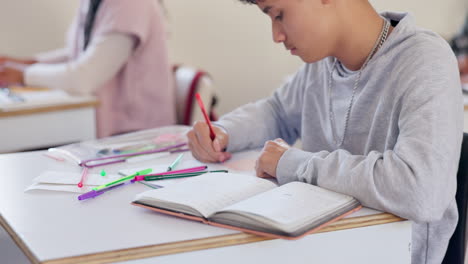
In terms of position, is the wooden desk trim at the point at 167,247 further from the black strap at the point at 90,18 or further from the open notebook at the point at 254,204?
the black strap at the point at 90,18

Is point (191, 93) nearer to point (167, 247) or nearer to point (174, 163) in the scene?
point (174, 163)

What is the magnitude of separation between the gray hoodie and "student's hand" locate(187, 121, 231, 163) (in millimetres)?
37

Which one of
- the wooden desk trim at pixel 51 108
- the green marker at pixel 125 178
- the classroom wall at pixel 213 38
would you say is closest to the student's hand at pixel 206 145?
the green marker at pixel 125 178

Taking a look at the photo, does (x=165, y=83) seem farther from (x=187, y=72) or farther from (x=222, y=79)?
(x=222, y=79)

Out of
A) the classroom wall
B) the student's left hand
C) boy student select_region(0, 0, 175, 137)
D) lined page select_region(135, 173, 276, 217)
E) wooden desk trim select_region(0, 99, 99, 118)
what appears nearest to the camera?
lined page select_region(135, 173, 276, 217)

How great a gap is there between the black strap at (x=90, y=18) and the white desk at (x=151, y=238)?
1.45 m

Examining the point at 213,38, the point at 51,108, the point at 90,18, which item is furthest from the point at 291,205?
the point at 213,38

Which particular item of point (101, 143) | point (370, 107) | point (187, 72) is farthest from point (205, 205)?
point (187, 72)

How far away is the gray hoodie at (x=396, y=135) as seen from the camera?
0.98 metres

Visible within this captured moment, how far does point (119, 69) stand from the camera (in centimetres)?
243

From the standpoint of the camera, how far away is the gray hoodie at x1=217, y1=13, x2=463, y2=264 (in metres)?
0.98

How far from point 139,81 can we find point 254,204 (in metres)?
1.59

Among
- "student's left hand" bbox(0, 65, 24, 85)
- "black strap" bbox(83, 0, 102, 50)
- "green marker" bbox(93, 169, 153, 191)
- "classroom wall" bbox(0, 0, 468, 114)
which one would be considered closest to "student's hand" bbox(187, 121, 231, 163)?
"green marker" bbox(93, 169, 153, 191)

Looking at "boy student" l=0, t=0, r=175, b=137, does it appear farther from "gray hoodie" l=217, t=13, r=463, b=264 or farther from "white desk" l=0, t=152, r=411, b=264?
"white desk" l=0, t=152, r=411, b=264
